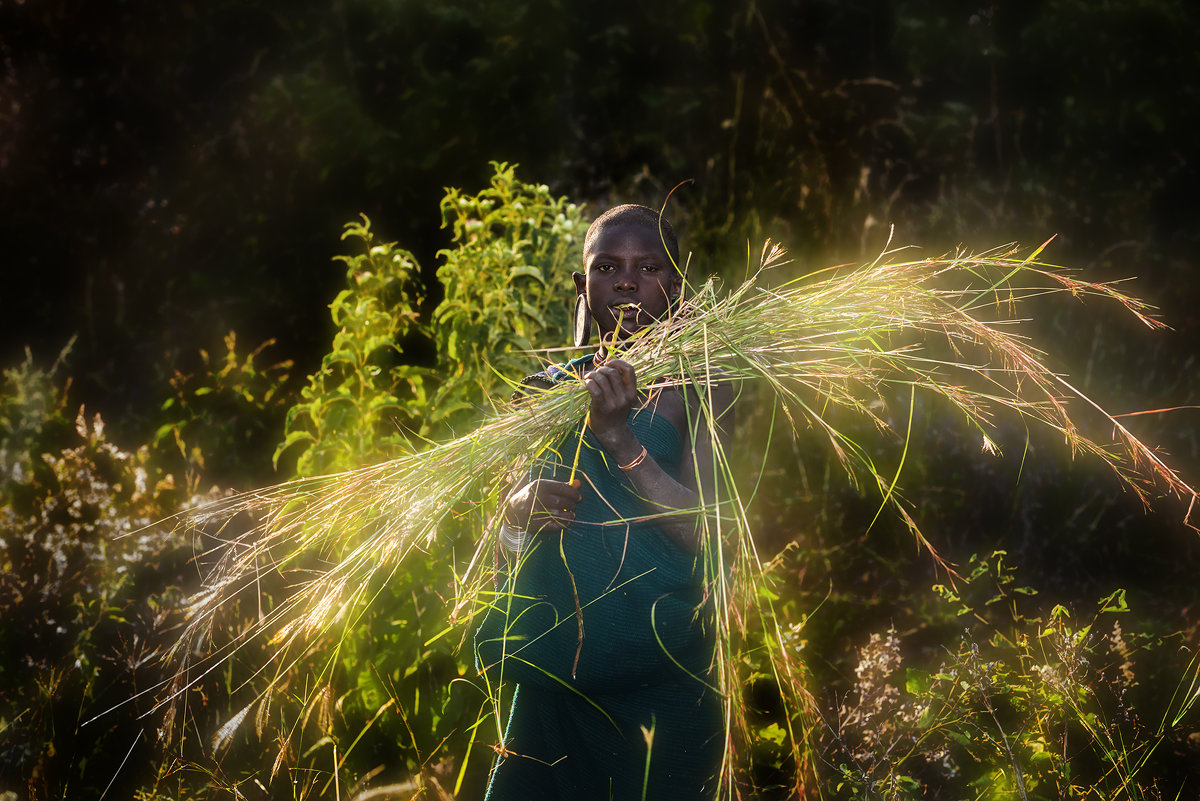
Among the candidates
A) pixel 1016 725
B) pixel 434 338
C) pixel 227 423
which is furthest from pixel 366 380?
pixel 1016 725

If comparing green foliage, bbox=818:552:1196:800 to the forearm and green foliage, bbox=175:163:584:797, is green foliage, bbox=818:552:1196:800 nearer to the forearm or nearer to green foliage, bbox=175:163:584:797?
the forearm

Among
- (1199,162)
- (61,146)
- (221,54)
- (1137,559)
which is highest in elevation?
(221,54)

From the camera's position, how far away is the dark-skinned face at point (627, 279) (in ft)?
5.96

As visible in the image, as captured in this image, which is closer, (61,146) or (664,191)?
(664,191)

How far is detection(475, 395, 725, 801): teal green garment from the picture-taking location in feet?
5.27

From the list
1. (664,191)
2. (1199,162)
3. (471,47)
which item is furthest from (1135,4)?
(471,47)

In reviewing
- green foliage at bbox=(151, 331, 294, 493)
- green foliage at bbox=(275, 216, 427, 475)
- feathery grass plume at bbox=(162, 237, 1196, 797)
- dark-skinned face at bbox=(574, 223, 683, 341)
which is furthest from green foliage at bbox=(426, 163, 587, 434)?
green foliage at bbox=(151, 331, 294, 493)

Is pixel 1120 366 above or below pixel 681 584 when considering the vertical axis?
below

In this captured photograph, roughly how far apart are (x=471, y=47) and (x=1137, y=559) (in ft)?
15.2

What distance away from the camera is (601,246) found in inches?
73.1

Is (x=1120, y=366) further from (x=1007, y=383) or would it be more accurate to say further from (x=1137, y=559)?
(x=1137, y=559)

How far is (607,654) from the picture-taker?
5.24 feet

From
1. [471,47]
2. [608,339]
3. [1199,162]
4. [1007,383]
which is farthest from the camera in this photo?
[471,47]

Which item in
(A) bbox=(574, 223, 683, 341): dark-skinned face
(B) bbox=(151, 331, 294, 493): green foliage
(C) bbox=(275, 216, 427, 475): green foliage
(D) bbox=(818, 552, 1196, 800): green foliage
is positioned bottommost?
(D) bbox=(818, 552, 1196, 800): green foliage
